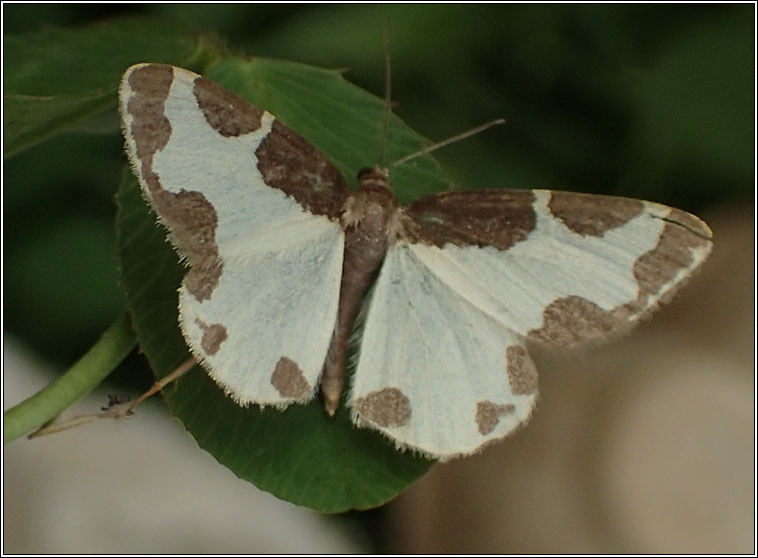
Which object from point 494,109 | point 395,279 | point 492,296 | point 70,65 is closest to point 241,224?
point 395,279

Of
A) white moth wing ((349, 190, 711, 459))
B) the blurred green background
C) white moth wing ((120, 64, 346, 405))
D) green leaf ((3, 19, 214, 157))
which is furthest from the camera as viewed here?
the blurred green background

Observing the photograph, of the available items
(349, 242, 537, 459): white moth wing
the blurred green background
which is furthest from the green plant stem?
the blurred green background

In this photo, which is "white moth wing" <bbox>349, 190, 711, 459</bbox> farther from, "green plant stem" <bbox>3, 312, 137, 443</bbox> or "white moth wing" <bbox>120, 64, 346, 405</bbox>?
"green plant stem" <bbox>3, 312, 137, 443</bbox>

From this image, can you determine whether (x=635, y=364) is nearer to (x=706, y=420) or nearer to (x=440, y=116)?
(x=706, y=420)

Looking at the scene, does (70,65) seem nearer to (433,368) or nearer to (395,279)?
(395,279)

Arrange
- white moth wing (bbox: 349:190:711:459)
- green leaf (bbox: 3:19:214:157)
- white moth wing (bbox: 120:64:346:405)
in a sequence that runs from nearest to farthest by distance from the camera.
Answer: white moth wing (bbox: 120:64:346:405)
white moth wing (bbox: 349:190:711:459)
green leaf (bbox: 3:19:214:157)
